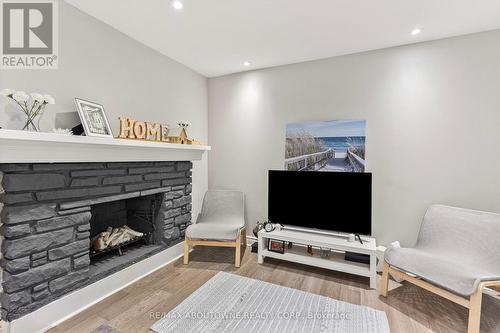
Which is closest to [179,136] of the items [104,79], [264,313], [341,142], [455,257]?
[104,79]

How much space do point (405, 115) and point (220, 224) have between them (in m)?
2.61

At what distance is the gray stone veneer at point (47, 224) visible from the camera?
1.62 m

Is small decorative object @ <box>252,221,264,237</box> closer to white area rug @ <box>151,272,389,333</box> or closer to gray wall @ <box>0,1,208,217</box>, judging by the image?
white area rug @ <box>151,272,389,333</box>

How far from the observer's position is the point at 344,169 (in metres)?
2.91

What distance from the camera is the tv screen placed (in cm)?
261

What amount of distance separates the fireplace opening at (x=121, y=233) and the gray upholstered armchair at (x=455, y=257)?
262 cm

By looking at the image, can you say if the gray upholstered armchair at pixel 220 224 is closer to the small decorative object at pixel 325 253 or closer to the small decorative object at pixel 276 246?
the small decorative object at pixel 276 246

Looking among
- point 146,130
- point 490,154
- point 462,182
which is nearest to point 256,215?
point 146,130

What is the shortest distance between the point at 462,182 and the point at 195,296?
2949 mm

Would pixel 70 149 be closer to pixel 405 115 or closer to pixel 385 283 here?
pixel 385 283

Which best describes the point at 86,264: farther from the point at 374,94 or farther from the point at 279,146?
the point at 374,94

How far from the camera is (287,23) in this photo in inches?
88.3

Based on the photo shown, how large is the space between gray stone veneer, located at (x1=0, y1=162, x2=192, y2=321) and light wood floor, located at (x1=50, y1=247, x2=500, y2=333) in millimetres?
345

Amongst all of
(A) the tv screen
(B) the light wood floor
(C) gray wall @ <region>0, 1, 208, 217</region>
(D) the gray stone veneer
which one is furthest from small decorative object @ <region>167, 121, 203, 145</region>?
(B) the light wood floor
